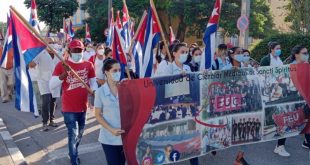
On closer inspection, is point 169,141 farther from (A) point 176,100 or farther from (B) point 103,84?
(B) point 103,84

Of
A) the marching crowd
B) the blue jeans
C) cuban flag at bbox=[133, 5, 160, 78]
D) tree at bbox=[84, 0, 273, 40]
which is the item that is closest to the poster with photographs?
the marching crowd

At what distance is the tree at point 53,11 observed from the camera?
29.3 m

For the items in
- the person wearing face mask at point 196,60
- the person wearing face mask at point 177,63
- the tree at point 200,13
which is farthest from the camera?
the tree at point 200,13

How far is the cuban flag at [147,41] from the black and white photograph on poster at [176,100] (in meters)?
2.04

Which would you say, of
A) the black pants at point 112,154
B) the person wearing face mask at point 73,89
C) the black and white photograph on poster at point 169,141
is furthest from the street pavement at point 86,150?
the black pants at point 112,154

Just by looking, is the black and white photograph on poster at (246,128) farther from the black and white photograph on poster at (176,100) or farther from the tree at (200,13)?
the tree at (200,13)

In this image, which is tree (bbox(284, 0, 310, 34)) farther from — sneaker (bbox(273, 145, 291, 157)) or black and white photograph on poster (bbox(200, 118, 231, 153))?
black and white photograph on poster (bbox(200, 118, 231, 153))

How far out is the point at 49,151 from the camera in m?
6.47

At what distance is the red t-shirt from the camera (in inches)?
207

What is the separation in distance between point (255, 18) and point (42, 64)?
20687mm

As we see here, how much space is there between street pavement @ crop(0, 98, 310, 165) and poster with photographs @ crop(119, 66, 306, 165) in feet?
1.69

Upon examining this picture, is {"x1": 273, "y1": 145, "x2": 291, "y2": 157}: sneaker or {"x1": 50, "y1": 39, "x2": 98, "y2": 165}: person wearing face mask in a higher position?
{"x1": 50, "y1": 39, "x2": 98, "y2": 165}: person wearing face mask

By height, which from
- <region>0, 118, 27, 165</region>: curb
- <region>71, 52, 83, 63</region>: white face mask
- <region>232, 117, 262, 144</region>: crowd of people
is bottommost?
<region>0, 118, 27, 165</region>: curb

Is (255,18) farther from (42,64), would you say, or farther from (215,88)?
(215,88)
